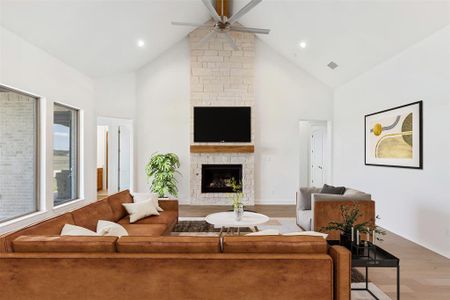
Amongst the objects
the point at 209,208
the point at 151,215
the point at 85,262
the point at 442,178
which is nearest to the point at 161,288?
the point at 85,262

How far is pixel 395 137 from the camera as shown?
4930 mm

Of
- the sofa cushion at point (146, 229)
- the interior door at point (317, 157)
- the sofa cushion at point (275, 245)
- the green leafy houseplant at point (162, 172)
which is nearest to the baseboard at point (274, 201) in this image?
the interior door at point (317, 157)

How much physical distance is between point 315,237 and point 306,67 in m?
6.26

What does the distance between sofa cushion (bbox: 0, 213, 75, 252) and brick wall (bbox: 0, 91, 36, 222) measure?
188 cm

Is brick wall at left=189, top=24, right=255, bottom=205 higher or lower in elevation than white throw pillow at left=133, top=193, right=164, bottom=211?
higher

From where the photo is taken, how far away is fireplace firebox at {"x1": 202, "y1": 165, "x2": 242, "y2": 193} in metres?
7.52

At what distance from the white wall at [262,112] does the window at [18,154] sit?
3.10m

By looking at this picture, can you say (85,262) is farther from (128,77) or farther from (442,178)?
(128,77)

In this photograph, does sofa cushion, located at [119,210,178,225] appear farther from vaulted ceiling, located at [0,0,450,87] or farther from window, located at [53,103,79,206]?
vaulted ceiling, located at [0,0,450,87]

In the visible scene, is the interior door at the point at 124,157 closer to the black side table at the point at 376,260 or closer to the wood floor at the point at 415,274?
the wood floor at the point at 415,274

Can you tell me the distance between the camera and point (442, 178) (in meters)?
3.90

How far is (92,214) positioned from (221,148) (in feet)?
14.0

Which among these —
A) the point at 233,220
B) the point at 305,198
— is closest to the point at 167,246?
the point at 233,220

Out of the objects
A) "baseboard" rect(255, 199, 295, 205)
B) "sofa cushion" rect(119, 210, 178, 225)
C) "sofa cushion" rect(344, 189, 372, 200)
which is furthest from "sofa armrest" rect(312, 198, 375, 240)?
"baseboard" rect(255, 199, 295, 205)
